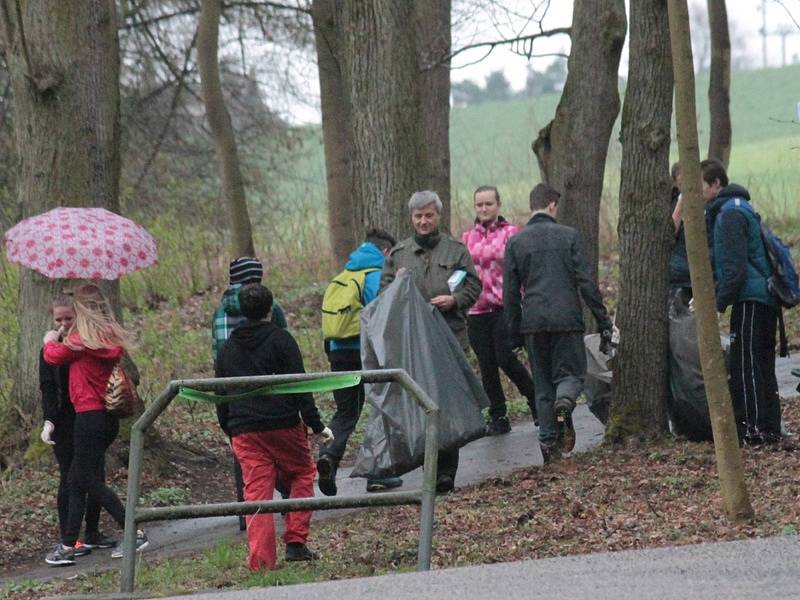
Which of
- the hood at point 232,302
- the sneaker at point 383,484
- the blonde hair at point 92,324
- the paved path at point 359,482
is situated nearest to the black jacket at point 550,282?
the paved path at point 359,482

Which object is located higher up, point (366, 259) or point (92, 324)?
point (366, 259)

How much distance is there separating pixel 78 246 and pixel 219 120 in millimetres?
10864

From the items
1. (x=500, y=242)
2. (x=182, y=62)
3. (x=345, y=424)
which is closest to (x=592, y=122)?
(x=500, y=242)

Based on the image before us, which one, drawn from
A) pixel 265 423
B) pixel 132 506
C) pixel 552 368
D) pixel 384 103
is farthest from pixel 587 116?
pixel 132 506

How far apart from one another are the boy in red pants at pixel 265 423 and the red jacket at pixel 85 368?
1337 mm

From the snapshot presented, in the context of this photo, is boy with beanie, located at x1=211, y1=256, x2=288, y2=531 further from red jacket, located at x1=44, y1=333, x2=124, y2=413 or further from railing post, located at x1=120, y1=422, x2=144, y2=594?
railing post, located at x1=120, y1=422, x2=144, y2=594

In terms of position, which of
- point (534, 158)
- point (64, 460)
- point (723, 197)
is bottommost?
point (64, 460)

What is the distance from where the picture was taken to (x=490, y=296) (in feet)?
36.3

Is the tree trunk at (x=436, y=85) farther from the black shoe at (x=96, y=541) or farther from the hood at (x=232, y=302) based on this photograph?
the black shoe at (x=96, y=541)

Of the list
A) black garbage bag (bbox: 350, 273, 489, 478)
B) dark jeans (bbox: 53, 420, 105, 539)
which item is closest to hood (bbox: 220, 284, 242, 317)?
black garbage bag (bbox: 350, 273, 489, 478)

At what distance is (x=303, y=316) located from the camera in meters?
20.3

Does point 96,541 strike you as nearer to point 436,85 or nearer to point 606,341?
point 606,341

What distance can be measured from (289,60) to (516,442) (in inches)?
592

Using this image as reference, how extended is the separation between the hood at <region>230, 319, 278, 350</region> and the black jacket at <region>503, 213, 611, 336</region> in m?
2.47
